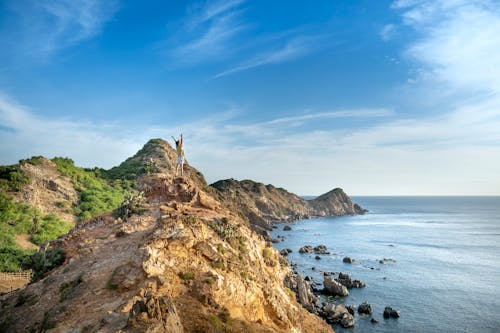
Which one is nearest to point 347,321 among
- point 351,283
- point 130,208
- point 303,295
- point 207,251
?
point 303,295

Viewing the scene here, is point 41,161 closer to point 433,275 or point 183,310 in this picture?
point 183,310

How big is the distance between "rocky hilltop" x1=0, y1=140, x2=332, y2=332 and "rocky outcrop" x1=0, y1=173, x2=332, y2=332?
0.05 metres

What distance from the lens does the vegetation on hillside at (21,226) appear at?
3519 cm

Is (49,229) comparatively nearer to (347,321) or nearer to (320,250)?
(347,321)

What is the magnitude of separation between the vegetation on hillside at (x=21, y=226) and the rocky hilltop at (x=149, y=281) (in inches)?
618

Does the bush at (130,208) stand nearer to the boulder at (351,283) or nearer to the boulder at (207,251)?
the boulder at (207,251)

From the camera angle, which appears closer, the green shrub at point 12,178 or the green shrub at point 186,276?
the green shrub at point 186,276

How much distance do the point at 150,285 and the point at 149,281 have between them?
1.18 feet

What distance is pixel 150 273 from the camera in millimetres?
14805

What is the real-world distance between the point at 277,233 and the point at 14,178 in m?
90.0

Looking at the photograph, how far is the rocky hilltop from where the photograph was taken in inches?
482

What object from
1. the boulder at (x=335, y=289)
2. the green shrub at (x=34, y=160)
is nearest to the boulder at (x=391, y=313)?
the boulder at (x=335, y=289)

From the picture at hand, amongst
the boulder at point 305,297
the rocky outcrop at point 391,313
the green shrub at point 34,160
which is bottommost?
the rocky outcrop at point 391,313

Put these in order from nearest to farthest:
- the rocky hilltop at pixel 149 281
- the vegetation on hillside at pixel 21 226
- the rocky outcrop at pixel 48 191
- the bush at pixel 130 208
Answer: the rocky hilltop at pixel 149 281, the bush at pixel 130 208, the vegetation on hillside at pixel 21 226, the rocky outcrop at pixel 48 191
